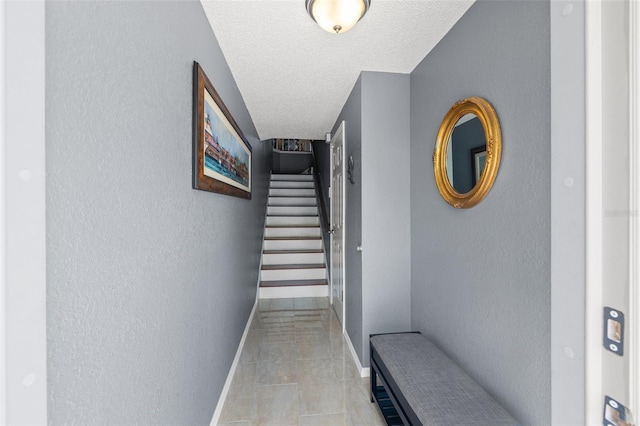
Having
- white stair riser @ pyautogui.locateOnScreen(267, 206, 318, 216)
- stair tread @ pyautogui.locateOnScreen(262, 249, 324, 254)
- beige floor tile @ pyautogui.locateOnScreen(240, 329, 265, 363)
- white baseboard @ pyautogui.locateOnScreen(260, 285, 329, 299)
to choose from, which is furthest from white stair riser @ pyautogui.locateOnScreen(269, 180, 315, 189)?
beige floor tile @ pyautogui.locateOnScreen(240, 329, 265, 363)

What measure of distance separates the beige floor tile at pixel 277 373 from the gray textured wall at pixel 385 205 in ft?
1.79

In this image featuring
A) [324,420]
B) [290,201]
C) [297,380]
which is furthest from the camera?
[290,201]

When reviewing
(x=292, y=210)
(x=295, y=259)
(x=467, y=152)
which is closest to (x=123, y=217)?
(x=467, y=152)

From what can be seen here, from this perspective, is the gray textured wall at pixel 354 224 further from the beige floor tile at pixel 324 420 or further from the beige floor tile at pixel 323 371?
the beige floor tile at pixel 324 420

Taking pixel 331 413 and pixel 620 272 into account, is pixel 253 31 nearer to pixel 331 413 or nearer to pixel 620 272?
pixel 620 272

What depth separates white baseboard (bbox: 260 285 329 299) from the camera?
12.3ft

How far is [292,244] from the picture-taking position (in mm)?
4480

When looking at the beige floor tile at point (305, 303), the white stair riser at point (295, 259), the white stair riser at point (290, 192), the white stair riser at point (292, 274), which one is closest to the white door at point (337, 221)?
the beige floor tile at point (305, 303)

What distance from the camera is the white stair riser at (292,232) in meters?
4.72

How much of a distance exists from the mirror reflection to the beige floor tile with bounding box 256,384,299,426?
1.65m

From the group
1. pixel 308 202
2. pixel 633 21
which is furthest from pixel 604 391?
pixel 308 202

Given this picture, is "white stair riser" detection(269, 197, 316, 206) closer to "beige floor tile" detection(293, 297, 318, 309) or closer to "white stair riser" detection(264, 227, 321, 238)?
"white stair riser" detection(264, 227, 321, 238)

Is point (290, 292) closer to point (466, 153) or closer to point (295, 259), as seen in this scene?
point (295, 259)

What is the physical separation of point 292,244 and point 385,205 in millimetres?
2501
